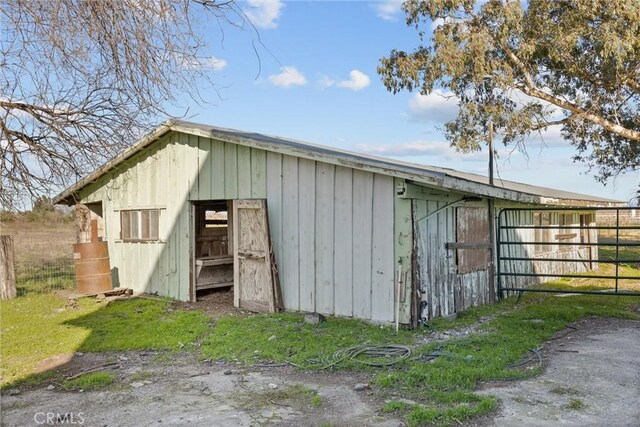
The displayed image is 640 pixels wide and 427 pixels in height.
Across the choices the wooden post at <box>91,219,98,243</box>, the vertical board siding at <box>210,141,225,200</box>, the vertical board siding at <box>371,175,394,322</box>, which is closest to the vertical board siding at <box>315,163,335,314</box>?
the vertical board siding at <box>371,175,394,322</box>

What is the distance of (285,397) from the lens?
471 cm

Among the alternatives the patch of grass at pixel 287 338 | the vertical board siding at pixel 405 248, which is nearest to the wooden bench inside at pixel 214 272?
the patch of grass at pixel 287 338

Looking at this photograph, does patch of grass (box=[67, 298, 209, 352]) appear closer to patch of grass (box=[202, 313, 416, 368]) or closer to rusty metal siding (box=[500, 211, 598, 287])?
patch of grass (box=[202, 313, 416, 368])

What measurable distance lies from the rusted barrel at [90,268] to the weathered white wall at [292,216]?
83 cm

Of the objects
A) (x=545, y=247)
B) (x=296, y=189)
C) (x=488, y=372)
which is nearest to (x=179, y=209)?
(x=296, y=189)

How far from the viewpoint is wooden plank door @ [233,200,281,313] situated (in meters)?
8.30

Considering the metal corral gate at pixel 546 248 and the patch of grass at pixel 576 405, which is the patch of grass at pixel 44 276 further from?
the patch of grass at pixel 576 405

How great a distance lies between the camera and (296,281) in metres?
8.26

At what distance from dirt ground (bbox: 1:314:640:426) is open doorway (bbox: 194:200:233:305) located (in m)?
4.13

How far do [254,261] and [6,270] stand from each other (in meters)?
5.86

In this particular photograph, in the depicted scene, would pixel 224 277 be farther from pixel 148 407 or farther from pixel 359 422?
pixel 359 422

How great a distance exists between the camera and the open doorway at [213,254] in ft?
33.5

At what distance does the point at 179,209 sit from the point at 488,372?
6711 mm

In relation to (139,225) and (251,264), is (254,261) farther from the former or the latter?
(139,225)
